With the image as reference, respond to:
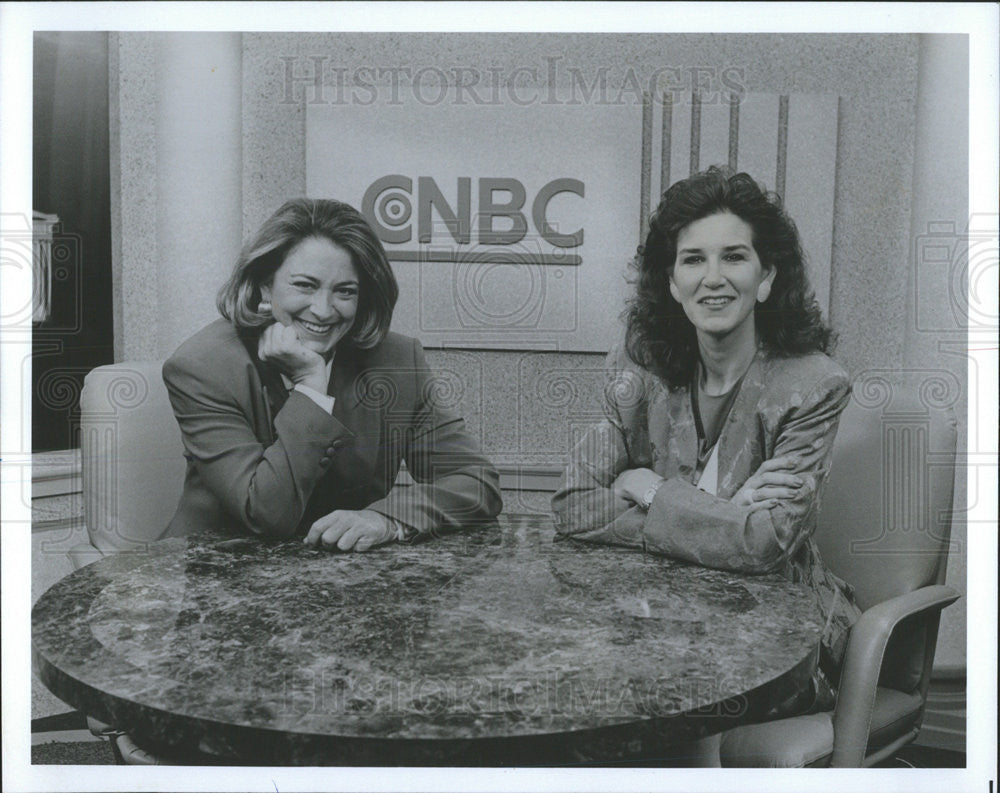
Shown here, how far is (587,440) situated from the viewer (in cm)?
204

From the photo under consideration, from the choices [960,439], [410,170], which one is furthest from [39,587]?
[960,439]

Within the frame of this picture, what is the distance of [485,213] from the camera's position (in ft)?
6.70

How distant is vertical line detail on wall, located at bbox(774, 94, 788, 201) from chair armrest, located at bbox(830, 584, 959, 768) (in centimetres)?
90

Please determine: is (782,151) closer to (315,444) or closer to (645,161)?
(645,161)

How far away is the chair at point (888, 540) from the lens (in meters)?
1.91

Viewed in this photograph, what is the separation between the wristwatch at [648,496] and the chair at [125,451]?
103 centimetres

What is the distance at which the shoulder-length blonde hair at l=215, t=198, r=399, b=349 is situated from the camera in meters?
2.04

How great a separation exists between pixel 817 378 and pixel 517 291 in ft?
2.24

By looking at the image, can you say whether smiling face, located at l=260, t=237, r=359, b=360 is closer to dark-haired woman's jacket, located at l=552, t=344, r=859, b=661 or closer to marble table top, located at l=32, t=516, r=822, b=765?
marble table top, located at l=32, t=516, r=822, b=765

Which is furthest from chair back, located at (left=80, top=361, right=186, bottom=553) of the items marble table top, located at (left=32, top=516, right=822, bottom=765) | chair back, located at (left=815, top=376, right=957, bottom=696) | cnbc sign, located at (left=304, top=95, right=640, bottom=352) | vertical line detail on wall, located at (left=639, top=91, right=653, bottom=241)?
chair back, located at (left=815, top=376, right=957, bottom=696)

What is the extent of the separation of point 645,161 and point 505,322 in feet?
1.55

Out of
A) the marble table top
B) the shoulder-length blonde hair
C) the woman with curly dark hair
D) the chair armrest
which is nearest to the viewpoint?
the marble table top

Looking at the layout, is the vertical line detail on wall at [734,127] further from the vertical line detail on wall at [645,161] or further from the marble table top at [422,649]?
the marble table top at [422,649]

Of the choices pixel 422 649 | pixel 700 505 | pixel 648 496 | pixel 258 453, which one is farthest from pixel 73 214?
pixel 700 505
